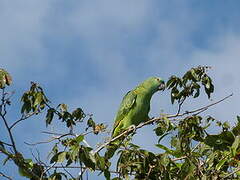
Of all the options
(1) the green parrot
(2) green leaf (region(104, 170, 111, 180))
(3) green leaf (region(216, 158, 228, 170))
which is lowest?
(2) green leaf (region(104, 170, 111, 180))

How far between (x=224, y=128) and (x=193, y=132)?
0.59 meters

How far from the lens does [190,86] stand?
4.51 m

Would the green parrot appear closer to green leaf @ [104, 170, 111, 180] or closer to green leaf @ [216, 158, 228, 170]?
green leaf @ [216, 158, 228, 170]

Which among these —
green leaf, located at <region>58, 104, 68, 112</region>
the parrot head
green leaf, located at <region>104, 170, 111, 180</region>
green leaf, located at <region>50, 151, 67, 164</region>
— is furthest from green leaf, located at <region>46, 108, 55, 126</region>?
the parrot head

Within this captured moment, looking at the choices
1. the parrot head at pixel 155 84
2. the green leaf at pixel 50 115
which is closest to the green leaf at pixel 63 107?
the green leaf at pixel 50 115

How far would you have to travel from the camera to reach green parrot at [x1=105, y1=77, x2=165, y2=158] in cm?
684

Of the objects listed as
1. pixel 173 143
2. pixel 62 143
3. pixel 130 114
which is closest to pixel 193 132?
pixel 173 143

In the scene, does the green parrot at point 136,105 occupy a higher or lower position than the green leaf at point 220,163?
higher

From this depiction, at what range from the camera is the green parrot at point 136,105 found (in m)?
6.84

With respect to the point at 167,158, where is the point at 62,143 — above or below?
above

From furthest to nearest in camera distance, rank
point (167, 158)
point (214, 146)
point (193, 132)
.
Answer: point (214, 146) → point (193, 132) → point (167, 158)

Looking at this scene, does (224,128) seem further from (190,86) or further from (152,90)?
(152,90)

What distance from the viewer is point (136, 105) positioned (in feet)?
22.8

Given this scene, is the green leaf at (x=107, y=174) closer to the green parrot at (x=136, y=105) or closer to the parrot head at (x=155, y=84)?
the green parrot at (x=136, y=105)
